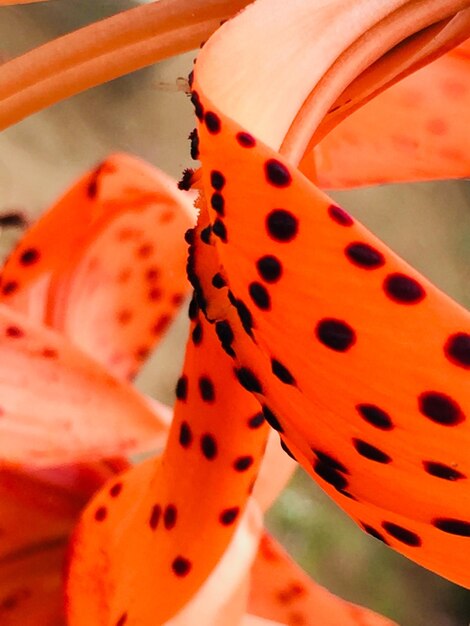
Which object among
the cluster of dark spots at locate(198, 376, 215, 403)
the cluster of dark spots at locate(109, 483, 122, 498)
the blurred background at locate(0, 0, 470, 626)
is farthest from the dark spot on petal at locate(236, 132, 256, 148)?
the blurred background at locate(0, 0, 470, 626)

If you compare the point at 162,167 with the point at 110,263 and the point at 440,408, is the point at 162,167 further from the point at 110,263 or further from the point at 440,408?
the point at 440,408

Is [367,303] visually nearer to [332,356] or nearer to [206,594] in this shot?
Answer: [332,356]

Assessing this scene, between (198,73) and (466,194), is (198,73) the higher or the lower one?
the lower one

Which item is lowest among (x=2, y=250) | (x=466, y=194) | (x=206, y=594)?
(x=206, y=594)

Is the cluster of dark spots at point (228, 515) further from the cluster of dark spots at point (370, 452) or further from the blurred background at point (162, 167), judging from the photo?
the blurred background at point (162, 167)

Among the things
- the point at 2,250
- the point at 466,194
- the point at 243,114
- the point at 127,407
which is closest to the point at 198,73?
the point at 243,114

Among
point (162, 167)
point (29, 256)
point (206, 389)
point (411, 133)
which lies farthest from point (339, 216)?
point (162, 167)

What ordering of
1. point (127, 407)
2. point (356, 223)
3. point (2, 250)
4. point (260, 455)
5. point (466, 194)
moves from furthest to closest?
point (466, 194) < point (2, 250) < point (127, 407) < point (260, 455) < point (356, 223)

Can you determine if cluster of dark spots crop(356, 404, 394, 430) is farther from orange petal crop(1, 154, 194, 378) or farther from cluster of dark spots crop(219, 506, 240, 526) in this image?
orange petal crop(1, 154, 194, 378)
